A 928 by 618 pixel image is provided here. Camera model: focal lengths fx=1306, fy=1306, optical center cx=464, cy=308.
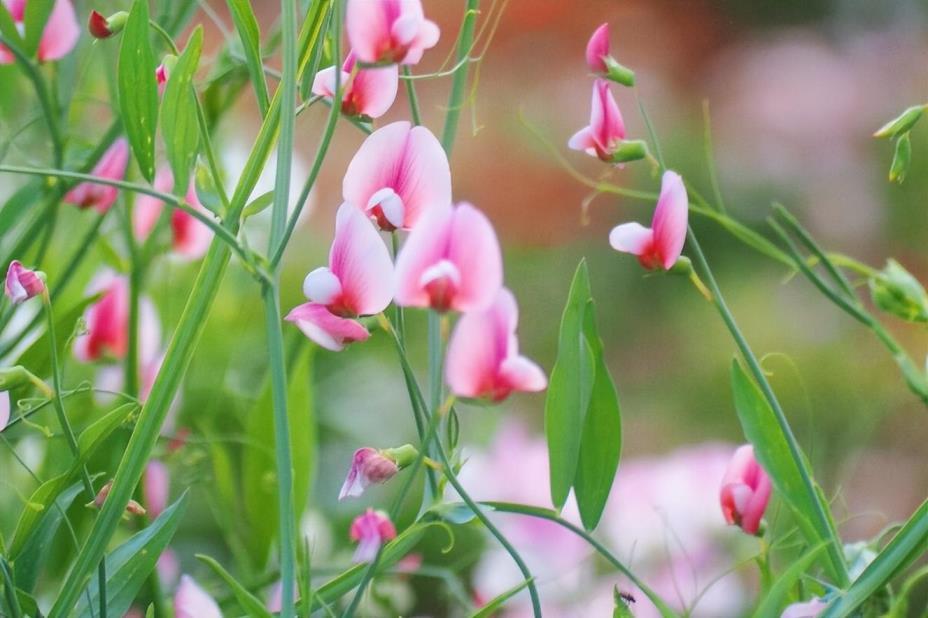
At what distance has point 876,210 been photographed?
2125mm

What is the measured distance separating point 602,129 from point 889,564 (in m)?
0.15

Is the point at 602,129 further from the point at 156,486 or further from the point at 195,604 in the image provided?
the point at 156,486

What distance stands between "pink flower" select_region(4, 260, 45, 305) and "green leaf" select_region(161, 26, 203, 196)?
1.7 inches

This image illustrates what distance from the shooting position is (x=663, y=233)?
1.16 ft

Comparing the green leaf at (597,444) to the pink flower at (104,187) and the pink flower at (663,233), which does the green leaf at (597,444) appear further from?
the pink flower at (104,187)

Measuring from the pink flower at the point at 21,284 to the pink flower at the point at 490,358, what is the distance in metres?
0.11

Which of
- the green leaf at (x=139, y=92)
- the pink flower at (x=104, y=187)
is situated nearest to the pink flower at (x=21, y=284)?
the green leaf at (x=139, y=92)

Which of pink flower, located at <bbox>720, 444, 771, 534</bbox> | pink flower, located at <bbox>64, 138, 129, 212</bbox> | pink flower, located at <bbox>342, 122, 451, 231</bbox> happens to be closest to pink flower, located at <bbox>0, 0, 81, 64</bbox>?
pink flower, located at <bbox>64, 138, 129, 212</bbox>

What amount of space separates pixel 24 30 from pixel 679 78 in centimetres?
230

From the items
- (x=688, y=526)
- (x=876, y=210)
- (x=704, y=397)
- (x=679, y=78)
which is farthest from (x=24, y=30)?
(x=679, y=78)

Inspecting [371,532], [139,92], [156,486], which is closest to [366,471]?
[371,532]

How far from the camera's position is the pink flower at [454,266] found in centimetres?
29

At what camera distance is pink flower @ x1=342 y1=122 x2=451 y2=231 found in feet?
1.08

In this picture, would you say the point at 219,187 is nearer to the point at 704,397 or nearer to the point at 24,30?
the point at 24,30
